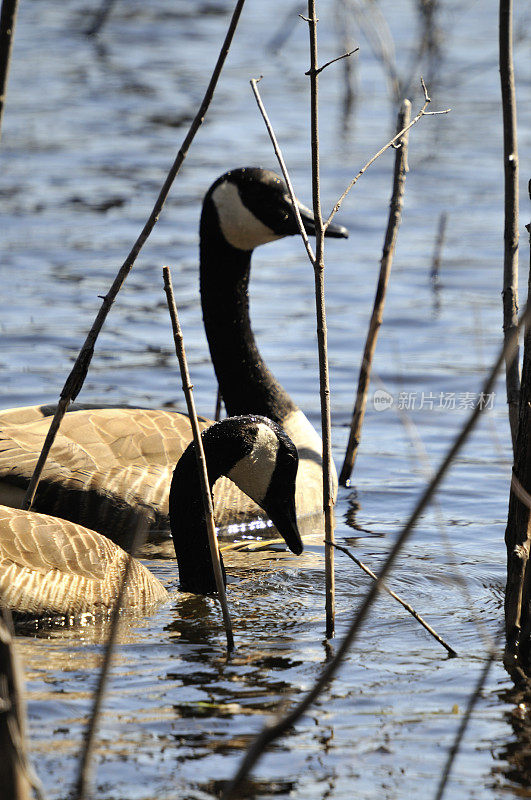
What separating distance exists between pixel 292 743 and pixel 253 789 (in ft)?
1.23

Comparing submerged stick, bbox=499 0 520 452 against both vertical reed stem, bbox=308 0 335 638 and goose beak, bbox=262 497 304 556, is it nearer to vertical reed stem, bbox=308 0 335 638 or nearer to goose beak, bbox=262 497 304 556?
vertical reed stem, bbox=308 0 335 638

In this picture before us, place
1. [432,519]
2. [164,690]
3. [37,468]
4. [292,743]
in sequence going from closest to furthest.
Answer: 1. [292,743]
2. [164,690]
3. [37,468]
4. [432,519]

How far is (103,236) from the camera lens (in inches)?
552

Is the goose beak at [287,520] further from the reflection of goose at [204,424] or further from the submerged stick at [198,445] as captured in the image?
the submerged stick at [198,445]

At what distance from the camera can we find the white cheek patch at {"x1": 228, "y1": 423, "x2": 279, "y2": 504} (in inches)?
246

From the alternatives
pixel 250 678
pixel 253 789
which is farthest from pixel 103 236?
pixel 253 789

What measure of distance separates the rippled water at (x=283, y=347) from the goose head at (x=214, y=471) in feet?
0.58

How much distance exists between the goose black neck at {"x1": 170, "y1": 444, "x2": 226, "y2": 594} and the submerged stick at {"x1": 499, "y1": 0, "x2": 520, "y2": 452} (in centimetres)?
159

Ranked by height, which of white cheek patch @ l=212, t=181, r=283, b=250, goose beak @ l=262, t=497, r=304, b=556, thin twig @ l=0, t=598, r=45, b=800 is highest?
white cheek patch @ l=212, t=181, r=283, b=250

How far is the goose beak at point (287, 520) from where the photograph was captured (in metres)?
6.53

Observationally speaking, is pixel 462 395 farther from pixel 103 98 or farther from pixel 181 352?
pixel 103 98

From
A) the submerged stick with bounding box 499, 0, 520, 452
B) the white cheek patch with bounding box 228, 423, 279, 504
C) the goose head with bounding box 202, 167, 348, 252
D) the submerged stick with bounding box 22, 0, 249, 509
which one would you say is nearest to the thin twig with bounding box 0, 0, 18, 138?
the submerged stick with bounding box 22, 0, 249, 509

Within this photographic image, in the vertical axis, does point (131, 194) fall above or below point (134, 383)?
above

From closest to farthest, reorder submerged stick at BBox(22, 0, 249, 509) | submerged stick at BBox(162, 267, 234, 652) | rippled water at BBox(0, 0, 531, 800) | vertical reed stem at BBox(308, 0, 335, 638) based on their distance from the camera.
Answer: rippled water at BBox(0, 0, 531, 800) < submerged stick at BBox(162, 267, 234, 652) < vertical reed stem at BBox(308, 0, 335, 638) < submerged stick at BBox(22, 0, 249, 509)
